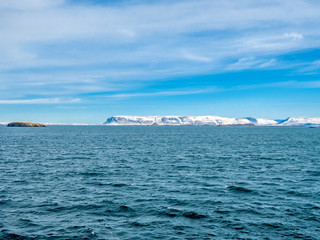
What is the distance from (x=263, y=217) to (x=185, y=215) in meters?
7.32

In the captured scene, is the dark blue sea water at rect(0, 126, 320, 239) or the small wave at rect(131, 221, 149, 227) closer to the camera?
the dark blue sea water at rect(0, 126, 320, 239)

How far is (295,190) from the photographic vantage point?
35.8 meters

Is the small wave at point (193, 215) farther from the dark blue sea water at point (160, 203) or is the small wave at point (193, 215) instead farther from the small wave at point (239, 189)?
the small wave at point (239, 189)

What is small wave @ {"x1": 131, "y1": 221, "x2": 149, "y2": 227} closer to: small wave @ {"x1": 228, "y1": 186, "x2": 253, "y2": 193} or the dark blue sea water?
the dark blue sea water

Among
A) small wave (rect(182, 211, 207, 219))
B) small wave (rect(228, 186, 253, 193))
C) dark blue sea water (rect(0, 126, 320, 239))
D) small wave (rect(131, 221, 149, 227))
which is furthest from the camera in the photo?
small wave (rect(228, 186, 253, 193))

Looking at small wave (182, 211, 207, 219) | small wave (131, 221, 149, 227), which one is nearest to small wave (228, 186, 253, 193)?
small wave (182, 211, 207, 219)

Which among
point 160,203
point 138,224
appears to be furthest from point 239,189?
point 138,224

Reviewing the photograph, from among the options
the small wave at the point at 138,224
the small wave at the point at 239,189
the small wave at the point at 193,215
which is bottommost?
the small wave at the point at 138,224

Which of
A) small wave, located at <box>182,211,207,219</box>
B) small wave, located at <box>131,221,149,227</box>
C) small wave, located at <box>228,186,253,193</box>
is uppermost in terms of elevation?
small wave, located at <box>228,186,253,193</box>

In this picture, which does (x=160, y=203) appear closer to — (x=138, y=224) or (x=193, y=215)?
(x=193, y=215)

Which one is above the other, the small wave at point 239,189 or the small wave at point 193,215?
the small wave at point 239,189

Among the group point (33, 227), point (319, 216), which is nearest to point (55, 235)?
point (33, 227)

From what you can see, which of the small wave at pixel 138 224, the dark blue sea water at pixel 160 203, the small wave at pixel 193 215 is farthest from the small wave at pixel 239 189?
the small wave at pixel 138 224

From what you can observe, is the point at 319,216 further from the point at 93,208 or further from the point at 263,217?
the point at 93,208
